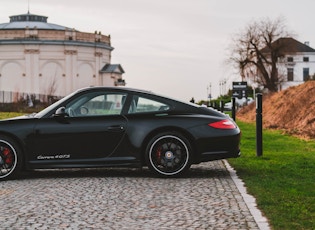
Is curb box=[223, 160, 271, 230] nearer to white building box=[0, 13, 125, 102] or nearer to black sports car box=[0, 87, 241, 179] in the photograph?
black sports car box=[0, 87, 241, 179]

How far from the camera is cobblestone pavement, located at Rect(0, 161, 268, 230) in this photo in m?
6.75

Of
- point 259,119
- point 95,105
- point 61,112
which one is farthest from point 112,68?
point 61,112

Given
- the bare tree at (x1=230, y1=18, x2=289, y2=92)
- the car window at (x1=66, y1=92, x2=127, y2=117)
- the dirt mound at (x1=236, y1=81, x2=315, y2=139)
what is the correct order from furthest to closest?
the bare tree at (x1=230, y1=18, x2=289, y2=92), the dirt mound at (x1=236, y1=81, x2=315, y2=139), the car window at (x1=66, y1=92, x2=127, y2=117)

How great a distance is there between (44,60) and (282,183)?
105 m

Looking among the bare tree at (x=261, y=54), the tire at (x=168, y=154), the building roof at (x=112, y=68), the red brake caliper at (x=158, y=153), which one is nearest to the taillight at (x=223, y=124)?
the tire at (x=168, y=154)

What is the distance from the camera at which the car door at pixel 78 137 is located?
1046 cm

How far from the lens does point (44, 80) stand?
111875mm

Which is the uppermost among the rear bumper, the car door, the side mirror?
the side mirror

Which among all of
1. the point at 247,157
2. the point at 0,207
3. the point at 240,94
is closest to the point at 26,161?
the point at 0,207

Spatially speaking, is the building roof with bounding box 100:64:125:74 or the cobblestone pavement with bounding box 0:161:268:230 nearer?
the cobblestone pavement with bounding box 0:161:268:230

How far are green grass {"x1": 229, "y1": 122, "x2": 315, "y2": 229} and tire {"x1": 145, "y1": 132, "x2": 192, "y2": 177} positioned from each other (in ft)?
2.99

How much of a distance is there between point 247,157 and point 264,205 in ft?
21.8

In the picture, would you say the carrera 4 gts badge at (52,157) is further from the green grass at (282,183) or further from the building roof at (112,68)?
the building roof at (112,68)

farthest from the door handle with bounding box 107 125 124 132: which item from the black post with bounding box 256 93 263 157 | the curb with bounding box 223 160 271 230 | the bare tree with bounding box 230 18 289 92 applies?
the bare tree with bounding box 230 18 289 92
